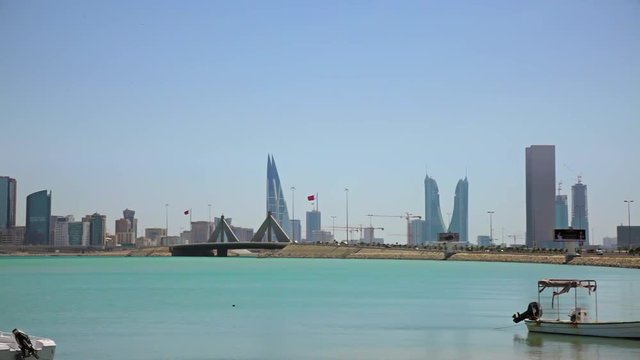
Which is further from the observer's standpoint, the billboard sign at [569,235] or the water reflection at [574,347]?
the billboard sign at [569,235]

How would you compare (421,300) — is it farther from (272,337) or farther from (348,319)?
(272,337)

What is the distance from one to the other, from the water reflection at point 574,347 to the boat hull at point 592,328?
0.28 metres

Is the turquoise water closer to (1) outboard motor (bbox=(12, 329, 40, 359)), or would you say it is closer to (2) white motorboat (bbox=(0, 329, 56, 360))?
(2) white motorboat (bbox=(0, 329, 56, 360))

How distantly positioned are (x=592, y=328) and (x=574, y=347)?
315 centimetres

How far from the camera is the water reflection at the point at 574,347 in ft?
146

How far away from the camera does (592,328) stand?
49.9 m

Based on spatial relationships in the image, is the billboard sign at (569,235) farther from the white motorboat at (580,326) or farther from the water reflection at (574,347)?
the water reflection at (574,347)

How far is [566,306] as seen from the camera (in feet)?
239

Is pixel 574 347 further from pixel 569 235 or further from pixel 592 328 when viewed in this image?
pixel 569 235

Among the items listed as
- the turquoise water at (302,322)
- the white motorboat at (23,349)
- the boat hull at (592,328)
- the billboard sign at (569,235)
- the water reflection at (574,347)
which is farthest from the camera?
the billboard sign at (569,235)

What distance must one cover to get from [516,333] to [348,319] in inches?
555

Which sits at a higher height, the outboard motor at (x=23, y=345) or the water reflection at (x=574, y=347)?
the outboard motor at (x=23, y=345)

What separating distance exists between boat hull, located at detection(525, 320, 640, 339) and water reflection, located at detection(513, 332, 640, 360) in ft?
0.93

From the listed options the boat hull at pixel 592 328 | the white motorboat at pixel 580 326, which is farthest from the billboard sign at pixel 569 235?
the boat hull at pixel 592 328
